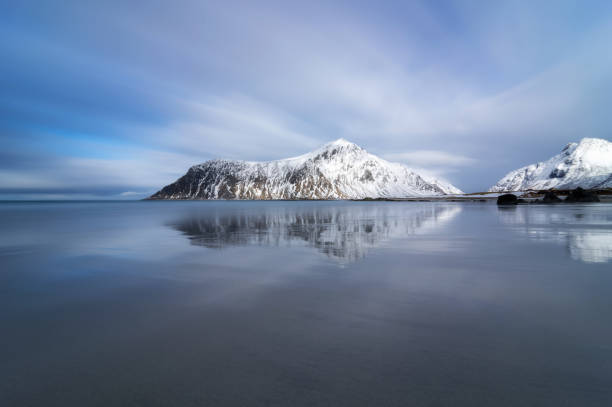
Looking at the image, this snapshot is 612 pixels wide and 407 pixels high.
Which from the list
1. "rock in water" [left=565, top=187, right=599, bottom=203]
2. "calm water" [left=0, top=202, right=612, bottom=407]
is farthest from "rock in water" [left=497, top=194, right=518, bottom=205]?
"calm water" [left=0, top=202, right=612, bottom=407]

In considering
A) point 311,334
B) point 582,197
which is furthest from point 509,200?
point 311,334

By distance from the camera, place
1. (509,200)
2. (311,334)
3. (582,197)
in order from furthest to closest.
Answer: (509,200) → (582,197) → (311,334)

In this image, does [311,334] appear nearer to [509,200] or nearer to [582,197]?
[509,200]

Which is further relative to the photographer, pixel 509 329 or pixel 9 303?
pixel 9 303

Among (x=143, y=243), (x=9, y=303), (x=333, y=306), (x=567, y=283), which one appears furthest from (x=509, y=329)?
(x=143, y=243)

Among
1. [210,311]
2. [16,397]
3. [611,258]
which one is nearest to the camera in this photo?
[16,397]

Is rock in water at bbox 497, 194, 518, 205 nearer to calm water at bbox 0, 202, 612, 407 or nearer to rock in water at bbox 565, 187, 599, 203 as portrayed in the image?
rock in water at bbox 565, 187, 599, 203

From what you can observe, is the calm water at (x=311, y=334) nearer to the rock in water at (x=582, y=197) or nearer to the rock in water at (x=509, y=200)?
the rock in water at (x=509, y=200)

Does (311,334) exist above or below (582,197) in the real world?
below

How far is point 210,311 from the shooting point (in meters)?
7.00

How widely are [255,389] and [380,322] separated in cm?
308

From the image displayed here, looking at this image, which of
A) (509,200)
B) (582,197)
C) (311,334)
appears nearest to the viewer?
(311,334)

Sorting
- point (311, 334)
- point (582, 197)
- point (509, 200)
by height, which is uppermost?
point (582, 197)

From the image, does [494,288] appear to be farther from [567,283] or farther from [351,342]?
[351,342]
